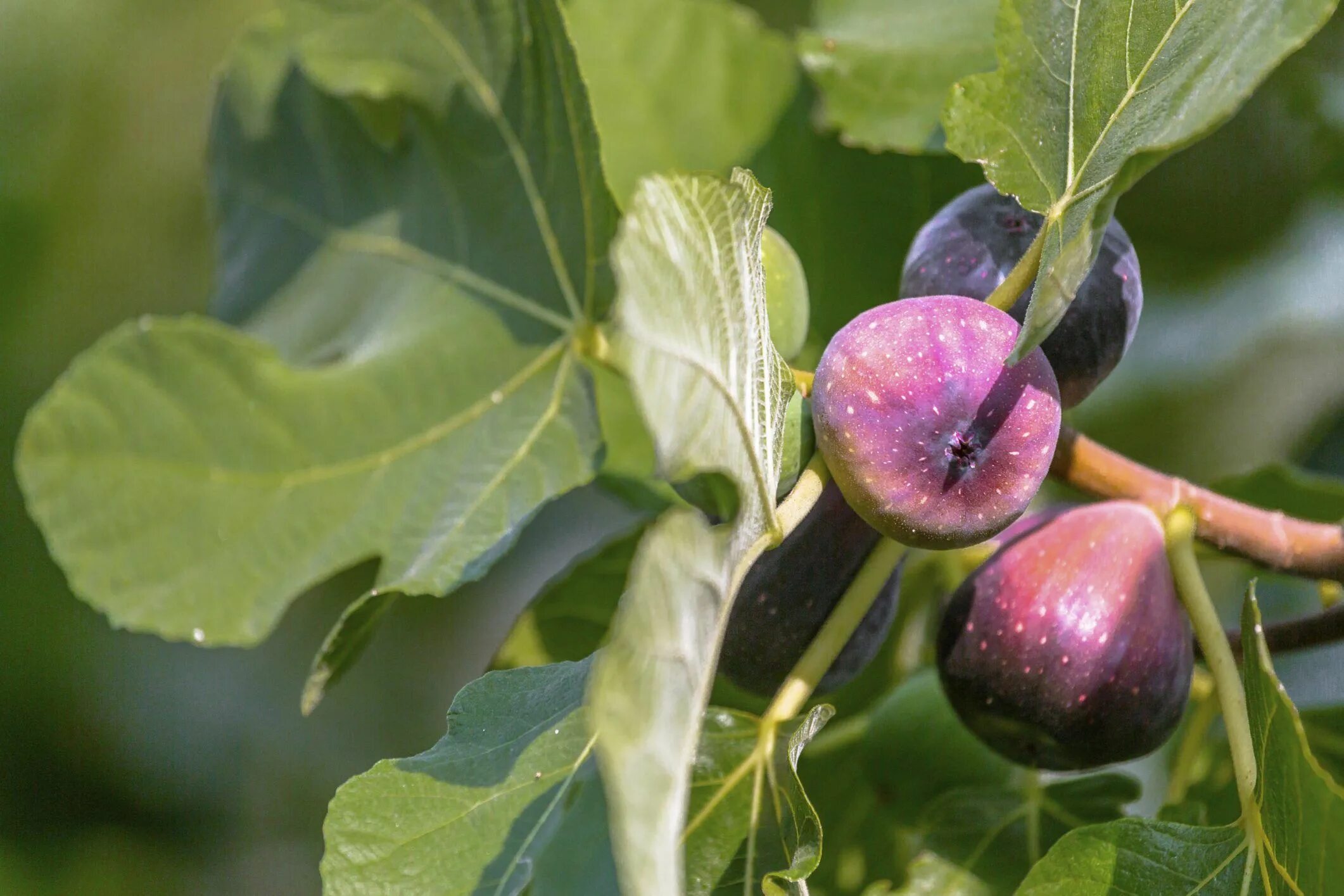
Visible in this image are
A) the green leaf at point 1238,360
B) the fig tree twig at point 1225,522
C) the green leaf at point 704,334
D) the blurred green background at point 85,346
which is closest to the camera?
the green leaf at point 704,334

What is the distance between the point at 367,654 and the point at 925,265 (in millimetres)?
1711

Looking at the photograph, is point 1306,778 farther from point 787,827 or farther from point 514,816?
point 514,816

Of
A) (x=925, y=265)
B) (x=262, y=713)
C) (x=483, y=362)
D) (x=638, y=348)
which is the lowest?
(x=262, y=713)

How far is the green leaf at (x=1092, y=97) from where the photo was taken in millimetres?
593

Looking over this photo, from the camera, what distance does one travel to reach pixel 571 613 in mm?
1251

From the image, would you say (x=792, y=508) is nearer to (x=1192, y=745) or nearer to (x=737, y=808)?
(x=737, y=808)

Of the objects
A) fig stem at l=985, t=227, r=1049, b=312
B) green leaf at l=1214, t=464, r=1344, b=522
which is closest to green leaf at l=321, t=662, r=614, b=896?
fig stem at l=985, t=227, r=1049, b=312

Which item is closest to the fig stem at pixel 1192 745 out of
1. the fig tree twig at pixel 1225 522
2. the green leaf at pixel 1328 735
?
the green leaf at pixel 1328 735

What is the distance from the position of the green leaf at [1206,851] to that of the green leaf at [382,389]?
45 cm

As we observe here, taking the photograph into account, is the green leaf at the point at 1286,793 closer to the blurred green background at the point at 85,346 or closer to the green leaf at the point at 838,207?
the green leaf at the point at 838,207

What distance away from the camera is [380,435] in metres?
1.09

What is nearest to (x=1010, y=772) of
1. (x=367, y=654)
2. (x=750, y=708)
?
(x=750, y=708)

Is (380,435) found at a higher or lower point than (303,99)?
lower

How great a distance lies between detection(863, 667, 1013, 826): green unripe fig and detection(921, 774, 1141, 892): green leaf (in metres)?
0.04
